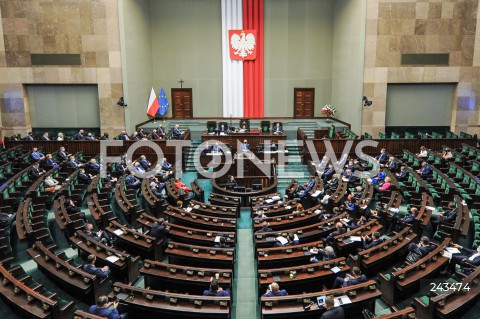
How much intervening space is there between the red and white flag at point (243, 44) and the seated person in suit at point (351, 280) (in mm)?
18168

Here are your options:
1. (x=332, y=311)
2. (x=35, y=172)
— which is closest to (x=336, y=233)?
(x=332, y=311)

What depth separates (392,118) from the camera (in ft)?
68.1

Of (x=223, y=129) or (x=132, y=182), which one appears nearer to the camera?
(x=132, y=182)

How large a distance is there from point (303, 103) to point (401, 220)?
15.2 m

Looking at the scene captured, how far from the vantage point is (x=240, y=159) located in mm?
15641

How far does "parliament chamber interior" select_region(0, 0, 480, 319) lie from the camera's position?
24.2 ft

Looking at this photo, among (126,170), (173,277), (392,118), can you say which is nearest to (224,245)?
(173,277)

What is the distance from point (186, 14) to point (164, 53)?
2.56m

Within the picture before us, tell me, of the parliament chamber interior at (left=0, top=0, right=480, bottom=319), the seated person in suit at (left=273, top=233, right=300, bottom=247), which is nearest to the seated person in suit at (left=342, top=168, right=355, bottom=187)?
the parliament chamber interior at (left=0, top=0, right=480, bottom=319)

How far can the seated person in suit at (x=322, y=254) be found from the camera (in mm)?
8047

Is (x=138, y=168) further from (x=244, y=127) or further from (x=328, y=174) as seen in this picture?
(x=328, y=174)

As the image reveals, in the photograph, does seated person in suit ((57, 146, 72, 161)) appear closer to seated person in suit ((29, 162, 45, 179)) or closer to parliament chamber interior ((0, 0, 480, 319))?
parliament chamber interior ((0, 0, 480, 319))

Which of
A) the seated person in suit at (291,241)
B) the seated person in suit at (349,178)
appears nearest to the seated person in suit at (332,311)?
the seated person in suit at (291,241)

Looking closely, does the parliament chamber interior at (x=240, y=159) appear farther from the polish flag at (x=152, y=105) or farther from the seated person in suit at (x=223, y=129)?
the seated person in suit at (x=223, y=129)
